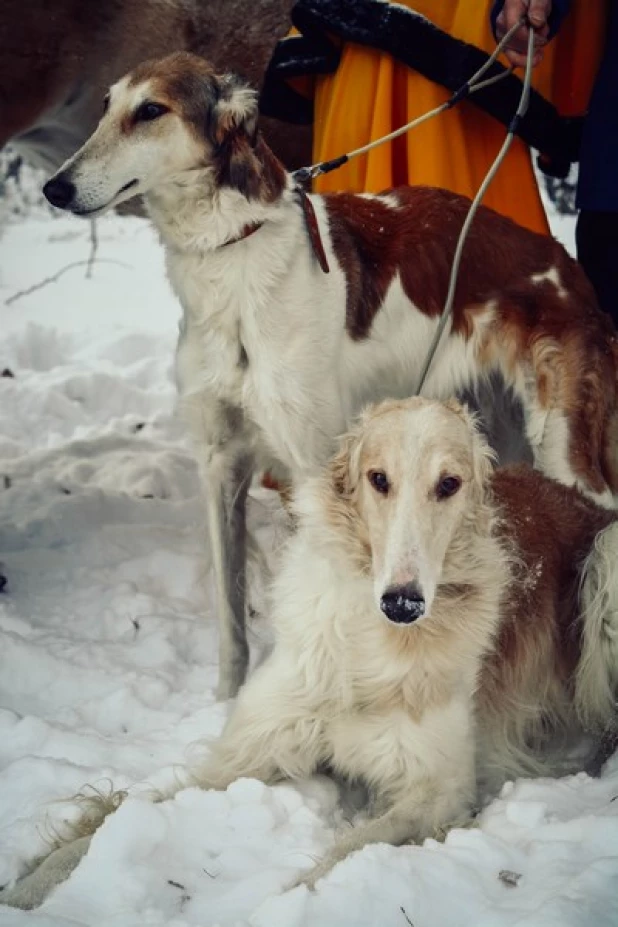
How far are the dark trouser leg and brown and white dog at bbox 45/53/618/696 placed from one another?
71 cm

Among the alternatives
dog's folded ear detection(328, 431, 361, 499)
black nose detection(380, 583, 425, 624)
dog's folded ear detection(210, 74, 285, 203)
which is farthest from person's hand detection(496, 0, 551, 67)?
black nose detection(380, 583, 425, 624)

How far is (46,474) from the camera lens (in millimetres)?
5199

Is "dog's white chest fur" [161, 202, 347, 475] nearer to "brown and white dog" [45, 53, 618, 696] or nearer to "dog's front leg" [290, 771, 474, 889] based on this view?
"brown and white dog" [45, 53, 618, 696]

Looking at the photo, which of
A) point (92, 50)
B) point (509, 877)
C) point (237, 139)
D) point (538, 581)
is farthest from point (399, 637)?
point (92, 50)

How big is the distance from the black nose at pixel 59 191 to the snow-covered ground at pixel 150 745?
144 centimetres

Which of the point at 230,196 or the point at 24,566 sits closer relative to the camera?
the point at 230,196

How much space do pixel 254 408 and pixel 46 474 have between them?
2.12 meters

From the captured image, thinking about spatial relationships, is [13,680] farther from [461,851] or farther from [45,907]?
[461,851]

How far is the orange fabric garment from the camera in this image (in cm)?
453

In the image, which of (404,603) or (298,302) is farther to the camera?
(298,302)

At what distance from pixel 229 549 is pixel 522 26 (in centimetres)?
218

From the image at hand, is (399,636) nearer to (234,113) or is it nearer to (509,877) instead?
(509,877)

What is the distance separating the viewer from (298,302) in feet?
11.1

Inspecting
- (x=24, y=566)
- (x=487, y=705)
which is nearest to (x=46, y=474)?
(x=24, y=566)
